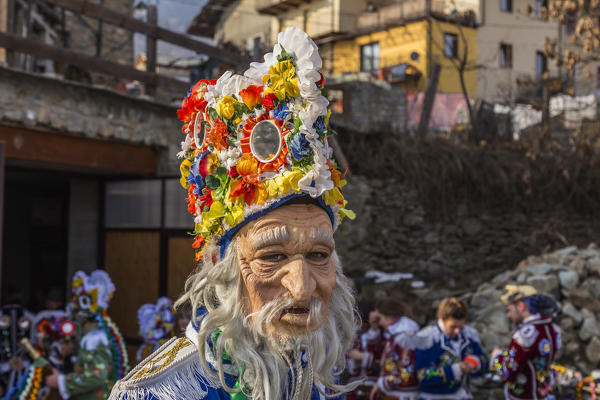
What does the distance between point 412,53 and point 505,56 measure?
5516mm

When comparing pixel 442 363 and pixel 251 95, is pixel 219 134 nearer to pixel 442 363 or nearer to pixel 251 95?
pixel 251 95

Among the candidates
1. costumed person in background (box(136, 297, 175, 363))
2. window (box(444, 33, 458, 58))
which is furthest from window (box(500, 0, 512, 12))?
costumed person in background (box(136, 297, 175, 363))

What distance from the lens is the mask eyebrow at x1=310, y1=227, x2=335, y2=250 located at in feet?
6.75

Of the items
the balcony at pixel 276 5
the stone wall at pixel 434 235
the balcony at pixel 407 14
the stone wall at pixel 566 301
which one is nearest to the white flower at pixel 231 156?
the stone wall at pixel 566 301

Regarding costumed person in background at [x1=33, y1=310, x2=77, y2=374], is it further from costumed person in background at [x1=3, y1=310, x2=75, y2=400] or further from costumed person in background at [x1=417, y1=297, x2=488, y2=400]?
costumed person in background at [x1=417, y1=297, x2=488, y2=400]

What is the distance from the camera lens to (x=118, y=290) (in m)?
8.27

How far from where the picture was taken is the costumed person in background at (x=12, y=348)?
5762 millimetres

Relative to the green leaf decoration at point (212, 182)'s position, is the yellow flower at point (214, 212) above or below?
below

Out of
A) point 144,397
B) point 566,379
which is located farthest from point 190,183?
point 566,379

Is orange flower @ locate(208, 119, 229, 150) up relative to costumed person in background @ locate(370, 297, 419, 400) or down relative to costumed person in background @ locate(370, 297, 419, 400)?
up

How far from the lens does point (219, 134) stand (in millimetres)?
2162

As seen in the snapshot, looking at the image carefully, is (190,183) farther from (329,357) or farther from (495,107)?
(495,107)

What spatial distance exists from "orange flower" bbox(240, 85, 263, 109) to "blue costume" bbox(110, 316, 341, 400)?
2.67 feet

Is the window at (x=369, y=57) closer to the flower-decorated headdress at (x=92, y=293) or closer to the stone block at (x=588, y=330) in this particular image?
the stone block at (x=588, y=330)
